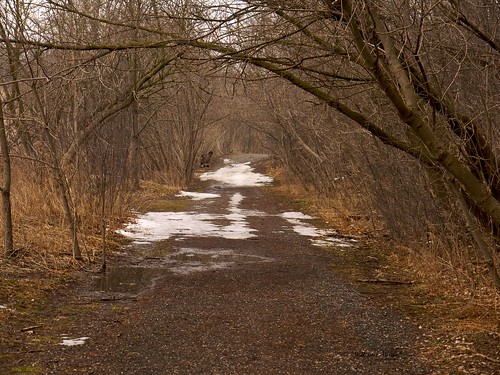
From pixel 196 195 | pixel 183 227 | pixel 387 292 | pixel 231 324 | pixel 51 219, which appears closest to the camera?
pixel 231 324

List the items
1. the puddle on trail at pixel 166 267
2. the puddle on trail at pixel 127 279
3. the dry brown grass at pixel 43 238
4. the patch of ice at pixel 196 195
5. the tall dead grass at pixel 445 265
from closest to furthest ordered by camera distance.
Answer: the tall dead grass at pixel 445 265
the dry brown grass at pixel 43 238
the puddle on trail at pixel 127 279
the puddle on trail at pixel 166 267
the patch of ice at pixel 196 195

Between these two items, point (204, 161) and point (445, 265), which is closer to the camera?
point (445, 265)

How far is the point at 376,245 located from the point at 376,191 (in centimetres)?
121

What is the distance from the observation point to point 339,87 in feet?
21.9

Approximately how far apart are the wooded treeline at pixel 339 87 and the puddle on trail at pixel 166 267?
95 centimetres

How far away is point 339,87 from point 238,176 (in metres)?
27.0

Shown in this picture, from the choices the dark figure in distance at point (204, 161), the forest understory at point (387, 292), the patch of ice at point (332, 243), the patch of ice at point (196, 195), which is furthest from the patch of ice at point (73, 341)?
the dark figure in distance at point (204, 161)

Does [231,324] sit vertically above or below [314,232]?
above

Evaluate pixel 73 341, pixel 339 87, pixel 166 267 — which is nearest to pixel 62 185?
pixel 166 267

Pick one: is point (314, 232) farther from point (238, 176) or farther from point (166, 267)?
point (238, 176)

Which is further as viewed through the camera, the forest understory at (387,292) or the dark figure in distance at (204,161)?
the dark figure in distance at (204,161)

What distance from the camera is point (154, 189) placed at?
883 inches

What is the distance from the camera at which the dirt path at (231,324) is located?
4.89 m

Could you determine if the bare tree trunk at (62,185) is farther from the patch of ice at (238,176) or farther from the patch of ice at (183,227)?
the patch of ice at (238,176)
